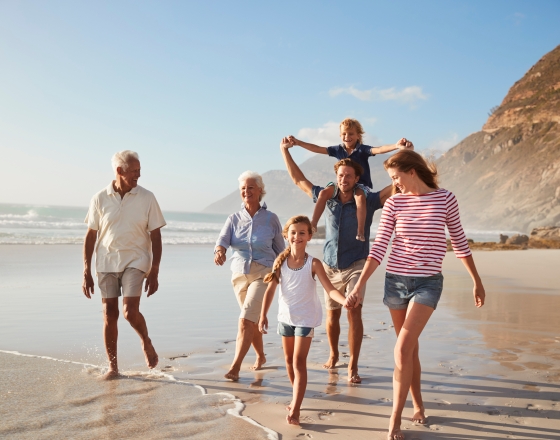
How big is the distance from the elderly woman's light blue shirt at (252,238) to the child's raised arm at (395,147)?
1.26 m

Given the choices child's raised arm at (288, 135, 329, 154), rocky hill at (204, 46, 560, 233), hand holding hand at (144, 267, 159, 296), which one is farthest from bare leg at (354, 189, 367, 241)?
rocky hill at (204, 46, 560, 233)

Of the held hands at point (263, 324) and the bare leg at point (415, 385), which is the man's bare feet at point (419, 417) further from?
the held hands at point (263, 324)

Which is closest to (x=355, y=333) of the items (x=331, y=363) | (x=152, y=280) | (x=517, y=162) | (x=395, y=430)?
(x=331, y=363)

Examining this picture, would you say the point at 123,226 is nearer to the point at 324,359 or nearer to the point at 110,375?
the point at 110,375

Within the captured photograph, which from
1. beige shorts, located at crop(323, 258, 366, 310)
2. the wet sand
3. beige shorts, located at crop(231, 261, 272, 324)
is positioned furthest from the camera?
beige shorts, located at crop(323, 258, 366, 310)

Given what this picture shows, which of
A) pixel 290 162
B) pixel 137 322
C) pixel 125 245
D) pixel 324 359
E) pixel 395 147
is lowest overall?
pixel 324 359

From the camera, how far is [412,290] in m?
4.00

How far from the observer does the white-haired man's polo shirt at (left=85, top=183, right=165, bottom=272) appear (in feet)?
17.6

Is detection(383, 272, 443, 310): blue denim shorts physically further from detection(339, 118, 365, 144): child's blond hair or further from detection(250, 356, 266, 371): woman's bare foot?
detection(339, 118, 365, 144): child's blond hair

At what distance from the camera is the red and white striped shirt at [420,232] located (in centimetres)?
399

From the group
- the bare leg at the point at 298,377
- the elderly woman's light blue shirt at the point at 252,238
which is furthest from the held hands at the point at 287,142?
the bare leg at the point at 298,377

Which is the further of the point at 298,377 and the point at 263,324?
the point at 263,324

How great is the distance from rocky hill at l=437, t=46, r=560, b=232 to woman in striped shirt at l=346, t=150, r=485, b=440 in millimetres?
50980

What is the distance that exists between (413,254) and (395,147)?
6.16 feet
